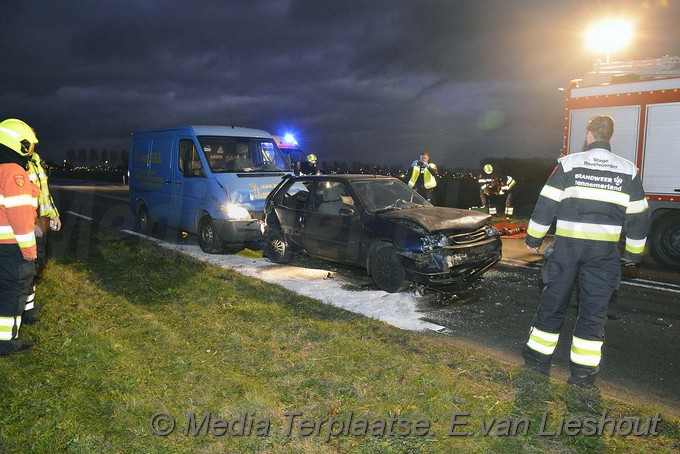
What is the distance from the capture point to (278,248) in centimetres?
829

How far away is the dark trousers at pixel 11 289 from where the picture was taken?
433 centimetres

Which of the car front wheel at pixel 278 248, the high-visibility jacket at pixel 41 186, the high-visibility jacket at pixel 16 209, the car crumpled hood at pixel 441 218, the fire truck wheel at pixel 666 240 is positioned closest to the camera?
the high-visibility jacket at pixel 16 209

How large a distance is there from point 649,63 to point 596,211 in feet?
24.2

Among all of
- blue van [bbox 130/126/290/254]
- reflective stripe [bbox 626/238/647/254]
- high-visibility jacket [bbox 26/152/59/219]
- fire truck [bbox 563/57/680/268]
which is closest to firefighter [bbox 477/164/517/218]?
fire truck [bbox 563/57/680/268]

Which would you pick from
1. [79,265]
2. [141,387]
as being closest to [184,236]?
[79,265]

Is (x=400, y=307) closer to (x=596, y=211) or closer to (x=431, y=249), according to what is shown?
(x=431, y=249)

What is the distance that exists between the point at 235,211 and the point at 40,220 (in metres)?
3.38

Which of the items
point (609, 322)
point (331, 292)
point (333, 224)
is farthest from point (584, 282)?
point (333, 224)

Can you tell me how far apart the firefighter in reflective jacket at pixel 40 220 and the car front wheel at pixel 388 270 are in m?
3.92

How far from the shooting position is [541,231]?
4027 mm

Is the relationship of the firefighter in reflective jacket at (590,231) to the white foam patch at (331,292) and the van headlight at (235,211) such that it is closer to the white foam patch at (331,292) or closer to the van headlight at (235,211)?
the white foam patch at (331,292)

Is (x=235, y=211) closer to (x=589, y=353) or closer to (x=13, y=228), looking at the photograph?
(x=13, y=228)

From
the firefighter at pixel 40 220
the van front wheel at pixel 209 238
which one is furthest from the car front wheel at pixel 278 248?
the firefighter at pixel 40 220

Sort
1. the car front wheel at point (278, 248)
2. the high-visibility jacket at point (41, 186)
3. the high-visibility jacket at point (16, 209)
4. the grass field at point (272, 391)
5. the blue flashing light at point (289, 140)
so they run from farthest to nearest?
1. the blue flashing light at point (289, 140)
2. the car front wheel at point (278, 248)
3. the high-visibility jacket at point (41, 186)
4. the high-visibility jacket at point (16, 209)
5. the grass field at point (272, 391)
